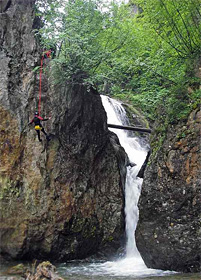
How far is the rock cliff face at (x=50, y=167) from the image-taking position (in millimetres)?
11539

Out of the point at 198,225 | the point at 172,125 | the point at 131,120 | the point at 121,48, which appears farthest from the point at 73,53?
the point at 131,120

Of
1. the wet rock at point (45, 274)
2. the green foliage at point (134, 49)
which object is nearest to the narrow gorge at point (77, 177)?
the green foliage at point (134, 49)

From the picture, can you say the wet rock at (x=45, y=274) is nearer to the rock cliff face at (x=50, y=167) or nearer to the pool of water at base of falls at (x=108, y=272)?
the pool of water at base of falls at (x=108, y=272)

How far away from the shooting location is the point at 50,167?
479 inches

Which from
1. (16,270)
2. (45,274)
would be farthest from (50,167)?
(45,274)

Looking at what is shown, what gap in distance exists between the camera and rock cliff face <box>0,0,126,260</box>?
37.9 feet

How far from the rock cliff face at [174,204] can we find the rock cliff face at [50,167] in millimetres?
3226

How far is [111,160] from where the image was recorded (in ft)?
45.5

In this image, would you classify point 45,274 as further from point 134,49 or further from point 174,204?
point 134,49

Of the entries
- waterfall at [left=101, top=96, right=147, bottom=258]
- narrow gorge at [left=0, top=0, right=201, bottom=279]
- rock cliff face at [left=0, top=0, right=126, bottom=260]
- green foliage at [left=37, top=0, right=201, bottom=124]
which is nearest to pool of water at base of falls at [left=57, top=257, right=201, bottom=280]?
narrow gorge at [left=0, top=0, right=201, bottom=279]

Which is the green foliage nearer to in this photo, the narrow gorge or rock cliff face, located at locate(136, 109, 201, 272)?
the narrow gorge

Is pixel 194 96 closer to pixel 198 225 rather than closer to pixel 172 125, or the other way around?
pixel 172 125

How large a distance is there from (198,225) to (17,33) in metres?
10.9

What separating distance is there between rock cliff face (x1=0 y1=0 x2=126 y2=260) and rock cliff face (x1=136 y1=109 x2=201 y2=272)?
323cm
